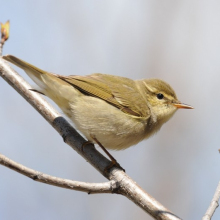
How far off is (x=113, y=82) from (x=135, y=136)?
775mm

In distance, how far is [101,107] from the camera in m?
3.89

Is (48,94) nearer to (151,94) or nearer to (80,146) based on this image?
(80,146)

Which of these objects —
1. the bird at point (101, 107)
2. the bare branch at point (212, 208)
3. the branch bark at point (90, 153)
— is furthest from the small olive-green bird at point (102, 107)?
the bare branch at point (212, 208)

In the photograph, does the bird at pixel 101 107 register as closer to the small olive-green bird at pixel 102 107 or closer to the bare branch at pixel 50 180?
the small olive-green bird at pixel 102 107

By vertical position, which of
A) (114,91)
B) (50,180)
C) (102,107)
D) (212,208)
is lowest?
(212,208)

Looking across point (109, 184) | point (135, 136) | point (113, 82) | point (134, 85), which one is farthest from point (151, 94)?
point (109, 184)

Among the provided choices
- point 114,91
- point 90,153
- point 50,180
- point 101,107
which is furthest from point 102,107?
point 50,180

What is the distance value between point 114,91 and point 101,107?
40cm

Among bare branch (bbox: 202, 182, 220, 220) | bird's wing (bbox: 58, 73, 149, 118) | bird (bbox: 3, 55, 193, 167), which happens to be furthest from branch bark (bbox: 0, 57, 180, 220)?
bird's wing (bbox: 58, 73, 149, 118)

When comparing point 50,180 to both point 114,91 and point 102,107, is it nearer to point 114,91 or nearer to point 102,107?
point 102,107

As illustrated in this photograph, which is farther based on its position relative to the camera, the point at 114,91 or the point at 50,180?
the point at 114,91

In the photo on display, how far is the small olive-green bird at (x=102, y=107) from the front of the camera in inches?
147

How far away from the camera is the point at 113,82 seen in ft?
14.4

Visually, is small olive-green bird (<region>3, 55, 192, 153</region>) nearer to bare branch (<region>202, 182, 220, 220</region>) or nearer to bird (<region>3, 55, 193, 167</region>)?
bird (<region>3, 55, 193, 167</region>)
